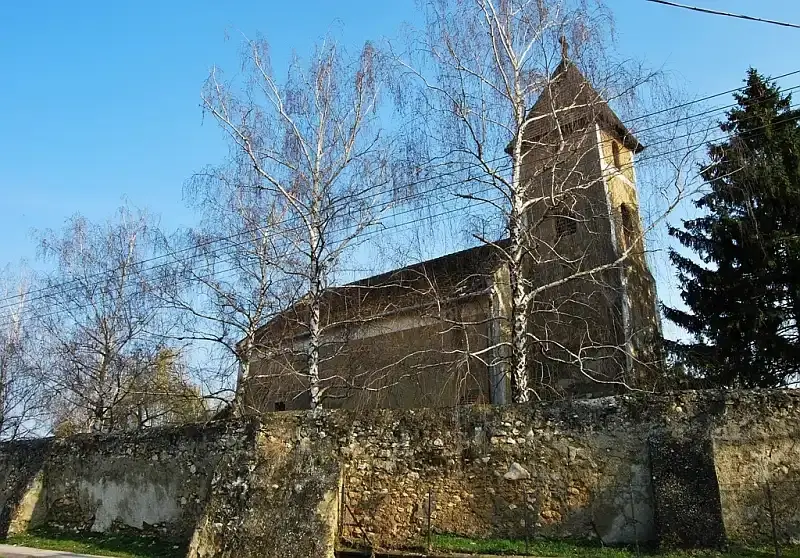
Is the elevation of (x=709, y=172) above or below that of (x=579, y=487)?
above

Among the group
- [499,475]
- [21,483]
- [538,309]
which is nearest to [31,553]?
[21,483]

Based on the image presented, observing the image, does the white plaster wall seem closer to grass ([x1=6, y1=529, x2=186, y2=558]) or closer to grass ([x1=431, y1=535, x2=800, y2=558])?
grass ([x1=6, y1=529, x2=186, y2=558])

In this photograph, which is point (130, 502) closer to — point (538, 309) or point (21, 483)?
point (21, 483)

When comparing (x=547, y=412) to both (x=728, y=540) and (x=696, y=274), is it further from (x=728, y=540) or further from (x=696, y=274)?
(x=696, y=274)

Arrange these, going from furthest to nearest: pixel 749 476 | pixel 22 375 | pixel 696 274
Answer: pixel 22 375, pixel 696 274, pixel 749 476

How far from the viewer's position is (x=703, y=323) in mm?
14734

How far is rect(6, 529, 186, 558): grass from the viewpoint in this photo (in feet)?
35.5

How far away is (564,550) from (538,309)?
6.68 metres

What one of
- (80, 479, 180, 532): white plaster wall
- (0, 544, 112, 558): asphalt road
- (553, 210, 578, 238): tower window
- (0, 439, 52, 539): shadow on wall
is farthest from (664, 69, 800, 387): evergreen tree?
(0, 439, 52, 539): shadow on wall

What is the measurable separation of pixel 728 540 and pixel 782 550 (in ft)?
2.09

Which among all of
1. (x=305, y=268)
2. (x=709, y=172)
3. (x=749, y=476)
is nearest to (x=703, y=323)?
(x=709, y=172)

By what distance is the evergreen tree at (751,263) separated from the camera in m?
13.2

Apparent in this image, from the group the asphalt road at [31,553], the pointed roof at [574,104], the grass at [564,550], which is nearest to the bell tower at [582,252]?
the pointed roof at [574,104]

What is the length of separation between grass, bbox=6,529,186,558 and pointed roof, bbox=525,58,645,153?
10.7m
